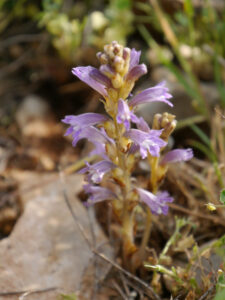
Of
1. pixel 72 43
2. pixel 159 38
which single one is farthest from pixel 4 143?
pixel 159 38

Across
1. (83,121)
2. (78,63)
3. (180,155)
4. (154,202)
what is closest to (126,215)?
(154,202)

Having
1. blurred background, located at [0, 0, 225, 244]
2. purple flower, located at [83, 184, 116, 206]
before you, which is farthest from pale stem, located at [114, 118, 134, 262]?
blurred background, located at [0, 0, 225, 244]

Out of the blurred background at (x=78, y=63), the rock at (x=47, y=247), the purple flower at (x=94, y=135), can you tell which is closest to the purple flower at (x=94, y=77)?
the purple flower at (x=94, y=135)

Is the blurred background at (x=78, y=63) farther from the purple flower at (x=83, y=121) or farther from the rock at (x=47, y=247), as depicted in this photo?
the purple flower at (x=83, y=121)

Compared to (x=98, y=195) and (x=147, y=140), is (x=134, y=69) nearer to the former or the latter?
(x=147, y=140)

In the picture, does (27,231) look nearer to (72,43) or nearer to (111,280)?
(111,280)

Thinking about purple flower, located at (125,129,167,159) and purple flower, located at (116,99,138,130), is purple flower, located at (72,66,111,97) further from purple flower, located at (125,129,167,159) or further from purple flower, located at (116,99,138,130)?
purple flower, located at (125,129,167,159)
